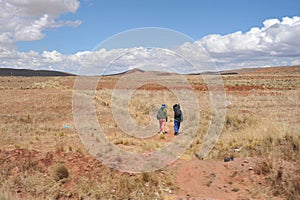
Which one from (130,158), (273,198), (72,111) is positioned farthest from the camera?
(72,111)

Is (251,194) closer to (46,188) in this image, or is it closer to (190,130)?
(46,188)

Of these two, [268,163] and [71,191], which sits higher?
[268,163]

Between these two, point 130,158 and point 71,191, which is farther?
point 130,158

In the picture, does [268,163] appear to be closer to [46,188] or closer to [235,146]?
[235,146]

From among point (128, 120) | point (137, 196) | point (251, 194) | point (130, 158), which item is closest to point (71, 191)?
point (137, 196)

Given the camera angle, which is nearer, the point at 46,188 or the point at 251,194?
the point at 251,194

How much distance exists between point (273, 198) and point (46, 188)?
5.83m

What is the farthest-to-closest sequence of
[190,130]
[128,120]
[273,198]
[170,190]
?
[128,120] < [190,130] < [170,190] < [273,198]

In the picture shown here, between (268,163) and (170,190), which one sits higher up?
(268,163)

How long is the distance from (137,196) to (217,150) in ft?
15.2

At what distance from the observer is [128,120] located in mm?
18891

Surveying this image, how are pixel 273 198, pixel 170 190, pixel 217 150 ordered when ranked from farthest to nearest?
pixel 217 150
pixel 170 190
pixel 273 198

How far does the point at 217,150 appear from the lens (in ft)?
36.6

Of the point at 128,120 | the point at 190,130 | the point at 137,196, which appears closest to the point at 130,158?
the point at 137,196
